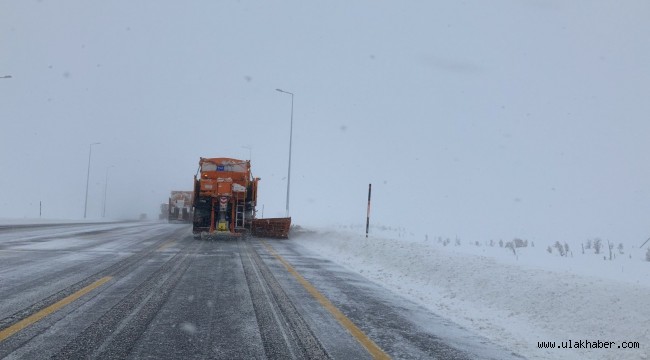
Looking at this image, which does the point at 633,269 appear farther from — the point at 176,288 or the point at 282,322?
the point at 176,288

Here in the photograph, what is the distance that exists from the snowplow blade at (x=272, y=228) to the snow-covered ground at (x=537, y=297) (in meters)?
11.1

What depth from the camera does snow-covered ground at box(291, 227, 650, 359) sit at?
5.11 meters

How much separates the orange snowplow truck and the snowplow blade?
179 cm

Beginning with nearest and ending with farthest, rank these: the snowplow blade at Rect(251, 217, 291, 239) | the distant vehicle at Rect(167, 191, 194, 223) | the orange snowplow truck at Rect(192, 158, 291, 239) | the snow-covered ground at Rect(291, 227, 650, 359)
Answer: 1. the snow-covered ground at Rect(291, 227, 650, 359)
2. the orange snowplow truck at Rect(192, 158, 291, 239)
3. the snowplow blade at Rect(251, 217, 291, 239)
4. the distant vehicle at Rect(167, 191, 194, 223)

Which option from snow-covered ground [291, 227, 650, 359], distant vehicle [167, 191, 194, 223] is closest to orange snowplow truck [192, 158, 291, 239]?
snow-covered ground [291, 227, 650, 359]

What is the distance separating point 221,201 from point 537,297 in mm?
14495

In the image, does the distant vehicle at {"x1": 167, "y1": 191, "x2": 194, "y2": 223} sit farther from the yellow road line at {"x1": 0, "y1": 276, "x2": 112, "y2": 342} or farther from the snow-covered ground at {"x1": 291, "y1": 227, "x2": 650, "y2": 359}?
the yellow road line at {"x1": 0, "y1": 276, "x2": 112, "y2": 342}

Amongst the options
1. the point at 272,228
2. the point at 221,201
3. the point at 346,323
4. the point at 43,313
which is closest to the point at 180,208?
the point at 272,228

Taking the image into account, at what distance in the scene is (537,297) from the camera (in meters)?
6.52

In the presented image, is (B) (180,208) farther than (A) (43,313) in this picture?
Yes

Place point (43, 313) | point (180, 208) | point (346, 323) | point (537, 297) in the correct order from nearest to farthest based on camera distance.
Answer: point (43, 313)
point (346, 323)
point (537, 297)
point (180, 208)

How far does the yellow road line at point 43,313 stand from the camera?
4.71 m

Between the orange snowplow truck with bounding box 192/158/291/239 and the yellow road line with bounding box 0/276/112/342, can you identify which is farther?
the orange snowplow truck with bounding box 192/158/291/239

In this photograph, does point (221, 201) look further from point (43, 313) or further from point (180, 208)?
point (180, 208)
